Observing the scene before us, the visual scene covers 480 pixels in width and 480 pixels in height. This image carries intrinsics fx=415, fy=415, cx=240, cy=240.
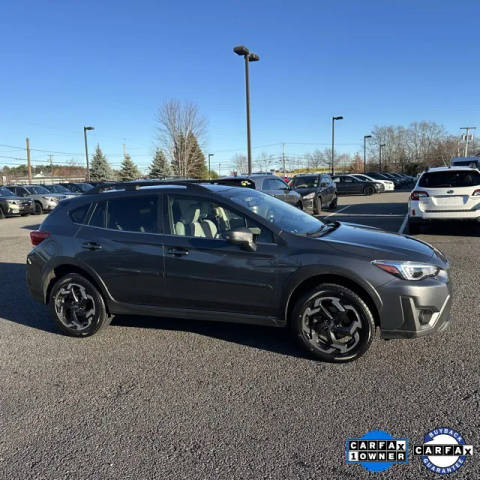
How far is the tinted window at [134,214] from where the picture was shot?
4.37m

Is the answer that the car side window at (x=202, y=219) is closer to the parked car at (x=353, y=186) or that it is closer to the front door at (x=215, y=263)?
the front door at (x=215, y=263)

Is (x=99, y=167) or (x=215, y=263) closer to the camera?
(x=215, y=263)

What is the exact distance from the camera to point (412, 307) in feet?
11.4

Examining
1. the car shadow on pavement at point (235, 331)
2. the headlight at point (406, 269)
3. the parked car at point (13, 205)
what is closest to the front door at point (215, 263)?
the car shadow on pavement at point (235, 331)

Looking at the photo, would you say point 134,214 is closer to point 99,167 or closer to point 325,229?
point 325,229

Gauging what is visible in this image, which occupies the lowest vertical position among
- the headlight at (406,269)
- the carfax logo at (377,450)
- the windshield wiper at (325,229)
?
the carfax logo at (377,450)

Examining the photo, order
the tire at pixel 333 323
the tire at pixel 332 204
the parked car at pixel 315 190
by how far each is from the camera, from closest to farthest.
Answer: the tire at pixel 333 323 → the parked car at pixel 315 190 → the tire at pixel 332 204

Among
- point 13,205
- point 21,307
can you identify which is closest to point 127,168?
point 13,205

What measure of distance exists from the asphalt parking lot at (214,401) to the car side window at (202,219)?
116 cm

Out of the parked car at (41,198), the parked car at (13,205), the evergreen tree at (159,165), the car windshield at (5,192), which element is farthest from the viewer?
the evergreen tree at (159,165)

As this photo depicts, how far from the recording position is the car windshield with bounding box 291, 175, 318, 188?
1636cm

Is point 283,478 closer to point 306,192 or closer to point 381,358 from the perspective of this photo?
point 381,358

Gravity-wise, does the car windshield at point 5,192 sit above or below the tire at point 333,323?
above

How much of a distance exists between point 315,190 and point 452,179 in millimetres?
6471
